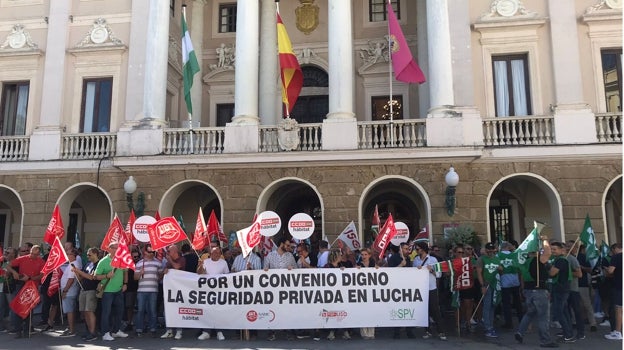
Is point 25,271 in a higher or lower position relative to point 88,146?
lower

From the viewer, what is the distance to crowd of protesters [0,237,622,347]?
9852 mm

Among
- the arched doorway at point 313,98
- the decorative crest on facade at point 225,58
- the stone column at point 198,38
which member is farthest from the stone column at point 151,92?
the arched doorway at point 313,98

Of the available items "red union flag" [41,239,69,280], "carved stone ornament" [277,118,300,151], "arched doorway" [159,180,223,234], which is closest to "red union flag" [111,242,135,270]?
"red union flag" [41,239,69,280]

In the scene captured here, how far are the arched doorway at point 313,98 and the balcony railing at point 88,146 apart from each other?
22.5 ft

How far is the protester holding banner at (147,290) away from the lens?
1073cm

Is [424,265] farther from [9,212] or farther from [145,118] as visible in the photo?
[9,212]

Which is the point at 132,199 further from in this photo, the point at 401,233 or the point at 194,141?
the point at 401,233

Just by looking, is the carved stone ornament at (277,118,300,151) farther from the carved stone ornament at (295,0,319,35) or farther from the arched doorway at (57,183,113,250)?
the arched doorway at (57,183,113,250)

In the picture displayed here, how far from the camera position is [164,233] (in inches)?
432

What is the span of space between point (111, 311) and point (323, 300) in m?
4.32

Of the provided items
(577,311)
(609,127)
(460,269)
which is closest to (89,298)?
(460,269)

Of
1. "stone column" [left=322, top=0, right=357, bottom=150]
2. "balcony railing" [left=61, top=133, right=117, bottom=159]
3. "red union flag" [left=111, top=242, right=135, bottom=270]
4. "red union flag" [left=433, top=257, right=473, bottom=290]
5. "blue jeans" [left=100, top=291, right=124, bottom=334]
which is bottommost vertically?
"blue jeans" [left=100, top=291, right=124, bottom=334]

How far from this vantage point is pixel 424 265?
10.5 m

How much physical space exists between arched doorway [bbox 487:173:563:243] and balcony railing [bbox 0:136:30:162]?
51.9 feet
